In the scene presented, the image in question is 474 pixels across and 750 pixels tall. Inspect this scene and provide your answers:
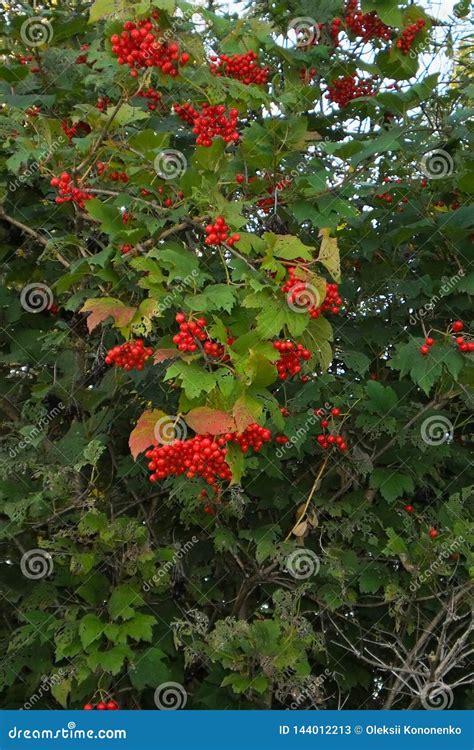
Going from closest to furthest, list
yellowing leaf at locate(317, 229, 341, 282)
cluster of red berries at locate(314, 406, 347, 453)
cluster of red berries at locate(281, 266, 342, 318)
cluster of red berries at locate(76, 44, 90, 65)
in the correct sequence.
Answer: cluster of red berries at locate(281, 266, 342, 318) < yellowing leaf at locate(317, 229, 341, 282) < cluster of red berries at locate(314, 406, 347, 453) < cluster of red berries at locate(76, 44, 90, 65)

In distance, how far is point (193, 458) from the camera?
3111 millimetres

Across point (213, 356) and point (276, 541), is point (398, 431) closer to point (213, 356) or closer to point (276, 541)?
point (276, 541)

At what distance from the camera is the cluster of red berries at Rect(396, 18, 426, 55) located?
4.48 metres

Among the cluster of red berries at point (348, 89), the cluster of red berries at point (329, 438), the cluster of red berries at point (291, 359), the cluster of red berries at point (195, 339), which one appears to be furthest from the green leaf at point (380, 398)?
the cluster of red berries at point (348, 89)

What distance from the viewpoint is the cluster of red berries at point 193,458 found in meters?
3.08

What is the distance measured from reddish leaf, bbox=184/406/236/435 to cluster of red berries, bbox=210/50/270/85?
1.80m

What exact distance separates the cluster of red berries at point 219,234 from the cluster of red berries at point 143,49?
60 cm

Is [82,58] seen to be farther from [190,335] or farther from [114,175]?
[190,335]

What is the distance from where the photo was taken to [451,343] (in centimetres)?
382

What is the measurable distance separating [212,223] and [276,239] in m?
0.27

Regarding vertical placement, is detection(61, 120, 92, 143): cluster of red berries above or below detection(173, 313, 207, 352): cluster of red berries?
above

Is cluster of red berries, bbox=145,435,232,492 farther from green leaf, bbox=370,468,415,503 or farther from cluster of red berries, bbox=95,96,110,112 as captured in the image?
cluster of red berries, bbox=95,96,110,112

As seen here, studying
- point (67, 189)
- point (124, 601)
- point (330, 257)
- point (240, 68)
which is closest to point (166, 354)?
point (330, 257)

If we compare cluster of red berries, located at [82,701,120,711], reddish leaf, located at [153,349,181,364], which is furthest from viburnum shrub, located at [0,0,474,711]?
cluster of red berries, located at [82,701,120,711]
